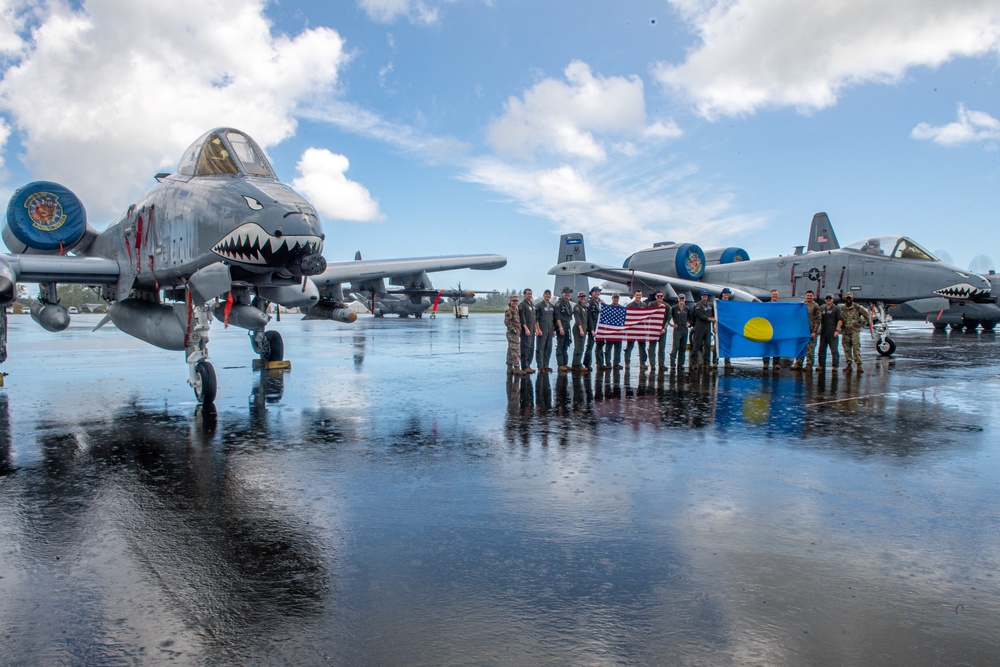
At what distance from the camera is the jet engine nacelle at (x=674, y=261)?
23.2 m

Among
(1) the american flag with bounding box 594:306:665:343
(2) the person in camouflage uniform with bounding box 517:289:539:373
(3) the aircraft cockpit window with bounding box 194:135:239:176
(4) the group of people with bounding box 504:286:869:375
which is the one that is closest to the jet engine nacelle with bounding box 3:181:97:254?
(3) the aircraft cockpit window with bounding box 194:135:239:176

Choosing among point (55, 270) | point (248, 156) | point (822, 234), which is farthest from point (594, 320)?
point (822, 234)

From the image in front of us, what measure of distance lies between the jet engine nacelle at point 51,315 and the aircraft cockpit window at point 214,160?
3466 millimetres

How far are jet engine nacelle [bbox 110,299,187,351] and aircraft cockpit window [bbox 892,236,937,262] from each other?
A: 18.5m

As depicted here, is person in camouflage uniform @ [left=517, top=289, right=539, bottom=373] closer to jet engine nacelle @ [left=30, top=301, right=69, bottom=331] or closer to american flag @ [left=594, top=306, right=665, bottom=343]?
american flag @ [left=594, top=306, right=665, bottom=343]

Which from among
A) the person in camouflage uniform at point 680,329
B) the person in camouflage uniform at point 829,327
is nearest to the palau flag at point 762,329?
the person in camouflage uniform at point 829,327

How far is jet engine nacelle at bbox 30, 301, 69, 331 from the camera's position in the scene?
9719 millimetres

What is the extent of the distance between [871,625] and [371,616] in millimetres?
2138

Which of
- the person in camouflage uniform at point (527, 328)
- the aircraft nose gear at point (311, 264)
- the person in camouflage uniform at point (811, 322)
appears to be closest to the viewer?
the aircraft nose gear at point (311, 264)

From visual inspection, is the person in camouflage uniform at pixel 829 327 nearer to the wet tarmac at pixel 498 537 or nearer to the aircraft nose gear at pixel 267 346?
the wet tarmac at pixel 498 537

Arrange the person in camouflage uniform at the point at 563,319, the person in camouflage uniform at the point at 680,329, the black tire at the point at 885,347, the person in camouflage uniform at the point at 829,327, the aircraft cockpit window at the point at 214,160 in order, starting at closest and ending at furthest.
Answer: the aircraft cockpit window at the point at 214,160 < the person in camouflage uniform at the point at 563,319 < the person in camouflage uniform at the point at 829,327 < the person in camouflage uniform at the point at 680,329 < the black tire at the point at 885,347

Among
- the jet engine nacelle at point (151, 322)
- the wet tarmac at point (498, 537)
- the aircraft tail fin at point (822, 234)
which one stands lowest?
the wet tarmac at point (498, 537)

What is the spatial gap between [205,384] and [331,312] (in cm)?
468

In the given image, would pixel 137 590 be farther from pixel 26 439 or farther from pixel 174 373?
pixel 174 373
